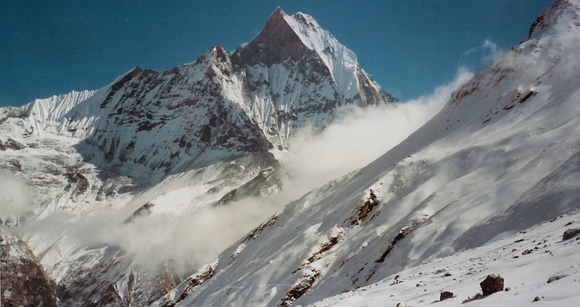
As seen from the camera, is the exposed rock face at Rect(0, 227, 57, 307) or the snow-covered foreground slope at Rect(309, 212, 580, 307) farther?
the exposed rock face at Rect(0, 227, 57, 307)

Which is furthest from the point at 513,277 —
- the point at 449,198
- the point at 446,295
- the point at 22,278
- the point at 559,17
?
the point at 22,278

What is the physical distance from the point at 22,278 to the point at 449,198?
593ft

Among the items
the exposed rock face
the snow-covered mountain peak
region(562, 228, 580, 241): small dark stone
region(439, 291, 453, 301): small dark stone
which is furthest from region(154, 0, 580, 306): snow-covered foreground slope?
the exposed rock face

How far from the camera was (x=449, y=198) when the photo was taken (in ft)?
135

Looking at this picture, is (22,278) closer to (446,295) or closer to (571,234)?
(446,295)

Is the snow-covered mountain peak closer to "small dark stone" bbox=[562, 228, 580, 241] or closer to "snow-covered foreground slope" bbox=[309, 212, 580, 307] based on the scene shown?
"snow-covered foreground slope" bbox=[309, 212, 580, 307]

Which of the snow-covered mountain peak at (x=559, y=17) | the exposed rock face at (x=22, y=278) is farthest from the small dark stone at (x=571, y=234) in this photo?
the exposed rock face at (x=22, y=278)

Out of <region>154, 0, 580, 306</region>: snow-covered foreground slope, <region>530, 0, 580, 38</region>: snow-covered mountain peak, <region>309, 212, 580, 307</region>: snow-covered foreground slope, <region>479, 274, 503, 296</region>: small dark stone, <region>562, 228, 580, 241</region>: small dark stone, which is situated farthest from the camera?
<region>530, 0, 580, 38</region>: snow-covered mountain peak

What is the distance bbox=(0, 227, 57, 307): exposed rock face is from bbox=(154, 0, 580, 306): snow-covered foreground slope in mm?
122365

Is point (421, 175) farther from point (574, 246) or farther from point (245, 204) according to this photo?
point (245, 204)

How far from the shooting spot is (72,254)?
7131 inches

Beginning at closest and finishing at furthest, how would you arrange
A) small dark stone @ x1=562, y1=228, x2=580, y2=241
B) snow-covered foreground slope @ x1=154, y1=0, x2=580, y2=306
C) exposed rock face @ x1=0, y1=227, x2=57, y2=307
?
1. small dark stone @ x1=562, y1=228, x2=580, y2=241
2. snow-covered foreground slope @ x1=154, y1=0, x2=580, y2=306
3. exposed rock face @ x1=0, y1=227, x2=57, y2=307

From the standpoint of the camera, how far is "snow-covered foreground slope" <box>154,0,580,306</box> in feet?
98.0

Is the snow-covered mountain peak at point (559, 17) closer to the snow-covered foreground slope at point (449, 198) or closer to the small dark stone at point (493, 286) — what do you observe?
the snow-covered foreground slope at point (449, 198)
